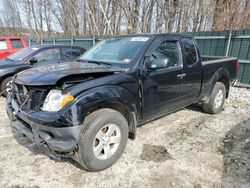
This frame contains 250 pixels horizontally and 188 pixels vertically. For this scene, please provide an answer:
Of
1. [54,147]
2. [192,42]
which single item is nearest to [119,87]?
[54,147]

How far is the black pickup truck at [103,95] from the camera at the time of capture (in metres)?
2.28

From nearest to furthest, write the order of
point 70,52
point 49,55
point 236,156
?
point 236,156 → point 49,55 → point 70,52

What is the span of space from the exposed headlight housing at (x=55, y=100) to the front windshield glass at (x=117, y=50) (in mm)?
1160

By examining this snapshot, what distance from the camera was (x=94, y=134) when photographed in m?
2.42

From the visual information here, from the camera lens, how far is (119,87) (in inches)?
107

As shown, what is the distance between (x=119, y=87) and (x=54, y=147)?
1.09 m

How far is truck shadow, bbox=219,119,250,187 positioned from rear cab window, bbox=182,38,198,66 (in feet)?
5.16

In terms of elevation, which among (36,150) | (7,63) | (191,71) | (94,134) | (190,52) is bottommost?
(36,150)

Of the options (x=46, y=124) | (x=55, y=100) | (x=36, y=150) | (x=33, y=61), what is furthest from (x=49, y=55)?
(x=46, y=124)

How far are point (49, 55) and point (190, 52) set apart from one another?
14.5 ft

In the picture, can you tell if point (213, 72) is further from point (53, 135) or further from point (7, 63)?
point (7, 63)

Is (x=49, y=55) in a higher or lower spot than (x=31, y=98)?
higher

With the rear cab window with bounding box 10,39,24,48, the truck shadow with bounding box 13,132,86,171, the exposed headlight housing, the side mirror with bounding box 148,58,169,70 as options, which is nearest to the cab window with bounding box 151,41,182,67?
the side mirror with bounding box 148,58,169,70

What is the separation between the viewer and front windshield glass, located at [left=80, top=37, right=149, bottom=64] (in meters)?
3.18
